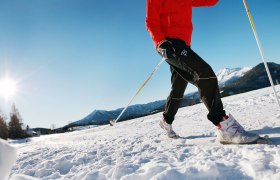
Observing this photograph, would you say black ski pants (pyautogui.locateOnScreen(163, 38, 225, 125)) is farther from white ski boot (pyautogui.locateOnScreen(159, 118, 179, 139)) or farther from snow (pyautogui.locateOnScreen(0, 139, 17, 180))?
snow (pyautogui.locateOnScreen(0, 139, 17, 180))

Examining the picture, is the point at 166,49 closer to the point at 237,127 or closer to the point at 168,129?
the point at 237,127

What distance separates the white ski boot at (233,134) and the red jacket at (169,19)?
1.52 m

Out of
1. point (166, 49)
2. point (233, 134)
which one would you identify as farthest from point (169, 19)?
point (233, 134)

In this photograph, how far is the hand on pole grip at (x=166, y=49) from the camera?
413 cm

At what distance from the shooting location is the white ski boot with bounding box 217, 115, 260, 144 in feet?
11.1

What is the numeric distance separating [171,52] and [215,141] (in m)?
1.37

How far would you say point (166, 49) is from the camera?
166 inches

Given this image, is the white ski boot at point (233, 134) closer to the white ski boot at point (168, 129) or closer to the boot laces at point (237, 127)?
the boot laces at point (237, 127)

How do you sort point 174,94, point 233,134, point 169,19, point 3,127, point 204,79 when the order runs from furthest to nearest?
point 3,127, point 174,94, point 169,19, point 204,79, point 233,134

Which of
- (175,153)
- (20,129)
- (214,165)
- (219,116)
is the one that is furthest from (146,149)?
(20,129)

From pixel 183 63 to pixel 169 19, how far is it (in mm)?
971

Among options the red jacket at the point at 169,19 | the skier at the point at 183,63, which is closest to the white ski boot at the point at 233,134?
the skier at the point at 183,63

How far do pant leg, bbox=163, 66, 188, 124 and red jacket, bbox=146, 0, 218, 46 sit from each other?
71cm

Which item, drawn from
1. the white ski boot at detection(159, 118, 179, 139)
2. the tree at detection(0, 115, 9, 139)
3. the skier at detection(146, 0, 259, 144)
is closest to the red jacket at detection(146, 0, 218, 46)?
the skier at detection(146, 0, 259, 144)
